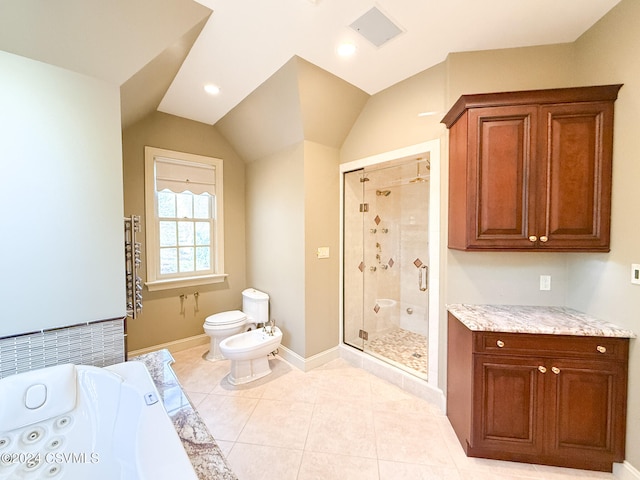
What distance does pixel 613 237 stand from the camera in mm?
1520

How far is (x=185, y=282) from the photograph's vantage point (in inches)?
117

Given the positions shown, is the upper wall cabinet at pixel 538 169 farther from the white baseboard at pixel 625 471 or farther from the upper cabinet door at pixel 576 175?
the white baseboard at pixel 625 471

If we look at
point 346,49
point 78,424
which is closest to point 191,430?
point 78,424

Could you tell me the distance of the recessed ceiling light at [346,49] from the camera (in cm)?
182

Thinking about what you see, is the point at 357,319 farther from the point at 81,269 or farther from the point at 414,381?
the point at 81,269

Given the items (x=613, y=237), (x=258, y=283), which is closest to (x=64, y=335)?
(x=258, y=283)

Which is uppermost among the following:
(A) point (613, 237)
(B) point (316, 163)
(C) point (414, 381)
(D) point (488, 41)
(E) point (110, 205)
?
(D) point (488, 41)

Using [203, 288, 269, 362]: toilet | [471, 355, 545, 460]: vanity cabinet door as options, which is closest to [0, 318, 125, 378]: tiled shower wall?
[203, 288, 269, 362]: toilet

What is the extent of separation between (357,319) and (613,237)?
7.42 feet

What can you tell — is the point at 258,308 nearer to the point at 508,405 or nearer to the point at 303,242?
the point at 303,242

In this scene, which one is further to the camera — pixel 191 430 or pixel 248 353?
pixel 248 353

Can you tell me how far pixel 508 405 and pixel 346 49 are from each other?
2.68 m

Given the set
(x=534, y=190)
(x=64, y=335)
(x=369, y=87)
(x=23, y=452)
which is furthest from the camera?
(x=369, y=87)

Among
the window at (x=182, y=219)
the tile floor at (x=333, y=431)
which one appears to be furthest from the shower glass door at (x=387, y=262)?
the window at (x=182, y=219)
